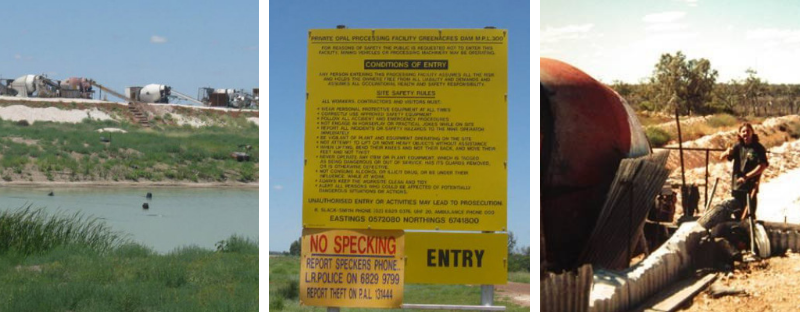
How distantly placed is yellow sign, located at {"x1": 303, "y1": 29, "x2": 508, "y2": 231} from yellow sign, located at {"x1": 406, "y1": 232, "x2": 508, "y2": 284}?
0.29 ft

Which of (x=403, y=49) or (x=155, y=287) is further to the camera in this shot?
(x=155, y=287)

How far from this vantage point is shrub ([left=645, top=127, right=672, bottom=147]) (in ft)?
23.5

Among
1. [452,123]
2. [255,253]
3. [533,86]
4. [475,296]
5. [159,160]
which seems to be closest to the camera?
[452,123]

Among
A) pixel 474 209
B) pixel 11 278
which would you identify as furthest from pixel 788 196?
pixel 11 278

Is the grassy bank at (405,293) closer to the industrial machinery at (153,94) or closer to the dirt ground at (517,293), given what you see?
the dirt ground at (517,293)

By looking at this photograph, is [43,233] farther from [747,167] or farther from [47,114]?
Answer: [47,114]

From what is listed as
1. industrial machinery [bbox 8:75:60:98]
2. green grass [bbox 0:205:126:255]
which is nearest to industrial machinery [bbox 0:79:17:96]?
industrial machinery [bbox 8:75:60:98]

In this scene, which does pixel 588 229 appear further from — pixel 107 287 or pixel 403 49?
pixel 107 287

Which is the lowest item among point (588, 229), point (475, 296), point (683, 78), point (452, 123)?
point (475, 296)

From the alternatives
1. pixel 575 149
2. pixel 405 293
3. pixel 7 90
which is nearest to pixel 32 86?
pixel 7 90

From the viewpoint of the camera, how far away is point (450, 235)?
564 centimetres

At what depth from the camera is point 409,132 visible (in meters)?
5.61

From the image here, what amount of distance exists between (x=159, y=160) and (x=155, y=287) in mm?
15478

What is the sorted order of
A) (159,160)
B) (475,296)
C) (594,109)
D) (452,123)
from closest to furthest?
(452,123)
(594,109)
(475,296)
(159,160)
